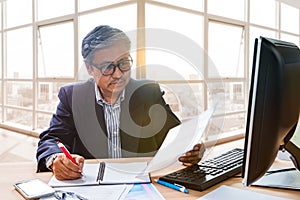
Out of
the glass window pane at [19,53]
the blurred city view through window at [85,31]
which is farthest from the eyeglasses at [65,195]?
the glass window pane at [19,53]

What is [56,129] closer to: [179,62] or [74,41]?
[179,62]

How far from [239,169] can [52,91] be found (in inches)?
194

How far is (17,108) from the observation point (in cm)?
647

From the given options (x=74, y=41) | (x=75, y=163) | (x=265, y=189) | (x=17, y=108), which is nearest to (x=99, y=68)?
(x=75, y=163)

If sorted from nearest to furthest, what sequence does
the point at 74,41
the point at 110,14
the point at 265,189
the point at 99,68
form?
the point at 265,189 < the point at 99,68 < the point at 110,14 < the point at 74,41

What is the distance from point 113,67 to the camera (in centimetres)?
144

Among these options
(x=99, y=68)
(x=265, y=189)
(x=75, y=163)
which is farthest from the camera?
(x=99, y=68)

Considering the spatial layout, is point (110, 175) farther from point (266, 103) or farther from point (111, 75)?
point (266, 103)

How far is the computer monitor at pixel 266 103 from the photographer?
68 cm

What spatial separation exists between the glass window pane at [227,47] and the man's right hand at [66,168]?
396 centimetres

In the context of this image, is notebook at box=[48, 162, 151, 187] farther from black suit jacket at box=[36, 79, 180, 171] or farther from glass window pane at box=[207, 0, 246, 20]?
glass window pane at box=[207, 0, 246, 20]

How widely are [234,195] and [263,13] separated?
219 inches

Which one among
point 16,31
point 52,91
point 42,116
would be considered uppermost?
point 16,31

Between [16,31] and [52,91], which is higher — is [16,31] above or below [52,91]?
above
